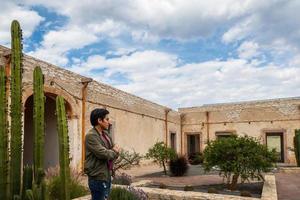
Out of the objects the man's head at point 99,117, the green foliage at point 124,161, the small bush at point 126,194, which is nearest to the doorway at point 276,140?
the green foliage at point 124,161

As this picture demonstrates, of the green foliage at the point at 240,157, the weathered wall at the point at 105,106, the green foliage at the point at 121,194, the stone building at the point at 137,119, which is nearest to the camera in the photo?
the green foliage at the point at 121,194

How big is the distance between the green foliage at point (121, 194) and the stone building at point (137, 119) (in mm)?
5628

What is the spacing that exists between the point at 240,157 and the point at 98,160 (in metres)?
4.83

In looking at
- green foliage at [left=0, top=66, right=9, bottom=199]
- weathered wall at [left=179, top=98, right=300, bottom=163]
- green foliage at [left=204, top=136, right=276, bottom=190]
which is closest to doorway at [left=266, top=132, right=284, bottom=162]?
weathered wall at [left=179, top=98, right=300, bottom=163]

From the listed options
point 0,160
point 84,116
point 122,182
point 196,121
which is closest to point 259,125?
point 196,121

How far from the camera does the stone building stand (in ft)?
37.5

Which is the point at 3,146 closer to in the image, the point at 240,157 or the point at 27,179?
the point at 27,179

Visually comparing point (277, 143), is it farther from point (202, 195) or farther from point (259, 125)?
point (202, 195)

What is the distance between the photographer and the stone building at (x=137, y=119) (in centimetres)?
1144

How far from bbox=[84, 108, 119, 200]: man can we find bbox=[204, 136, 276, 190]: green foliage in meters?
4.72

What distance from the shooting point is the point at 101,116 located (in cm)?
371

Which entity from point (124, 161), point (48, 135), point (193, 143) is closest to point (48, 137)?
point (48, 135)

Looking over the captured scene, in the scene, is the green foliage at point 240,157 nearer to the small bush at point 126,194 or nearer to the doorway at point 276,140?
the small bush at point 126,194

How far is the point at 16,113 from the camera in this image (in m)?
5.71
